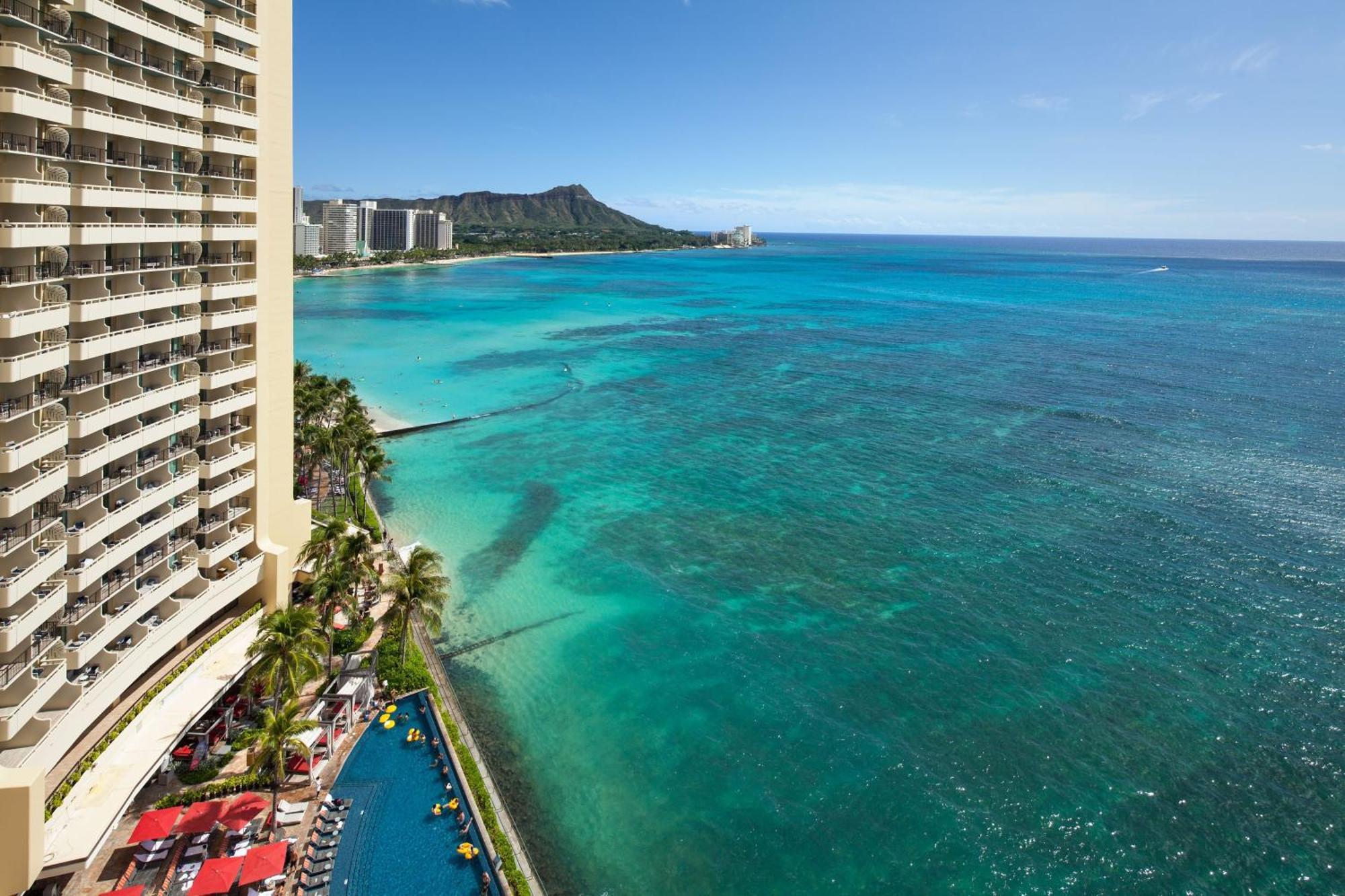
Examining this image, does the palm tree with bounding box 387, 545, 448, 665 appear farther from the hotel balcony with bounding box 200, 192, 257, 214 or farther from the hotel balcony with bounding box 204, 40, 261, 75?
the hotel balcony with bounding box 204, 40, 261, 75

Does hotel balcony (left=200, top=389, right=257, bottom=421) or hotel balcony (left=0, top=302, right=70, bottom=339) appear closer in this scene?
hotel balcony (left=0, top=302, right=70, bottom=339)

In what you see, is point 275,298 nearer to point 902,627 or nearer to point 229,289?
point 229,289

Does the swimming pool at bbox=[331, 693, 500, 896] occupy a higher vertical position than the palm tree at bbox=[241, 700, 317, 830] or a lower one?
lower

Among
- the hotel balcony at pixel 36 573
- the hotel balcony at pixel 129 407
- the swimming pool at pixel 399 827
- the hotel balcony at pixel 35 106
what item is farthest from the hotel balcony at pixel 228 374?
the swimming pool at pixel 399 827

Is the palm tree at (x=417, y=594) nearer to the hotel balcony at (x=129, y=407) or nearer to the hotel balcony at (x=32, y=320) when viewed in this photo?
the hotel balcony at (x=129, y=407)

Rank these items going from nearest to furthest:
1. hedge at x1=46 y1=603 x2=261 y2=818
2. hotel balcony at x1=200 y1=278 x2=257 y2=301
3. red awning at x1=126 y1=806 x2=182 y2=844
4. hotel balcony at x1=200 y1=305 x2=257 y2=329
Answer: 1. hedge at x1=46 y1=603 x2=261 y2=818
2. red awning at x1=126 y1=806 x2=182 y2=844
3. hotel balcony at x1=200 y1=278 x2=257 y2=301
4. hotel balcony at x1=200 y1=305 x2=257 y2=329

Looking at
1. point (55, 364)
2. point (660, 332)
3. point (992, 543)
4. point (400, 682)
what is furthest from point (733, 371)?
point (55, 364)

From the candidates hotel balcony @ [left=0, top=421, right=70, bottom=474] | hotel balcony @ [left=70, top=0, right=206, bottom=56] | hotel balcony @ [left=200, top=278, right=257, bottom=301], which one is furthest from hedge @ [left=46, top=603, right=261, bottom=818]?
hotel balcony @ [left=70, top=0, right=206, bottom=56]
